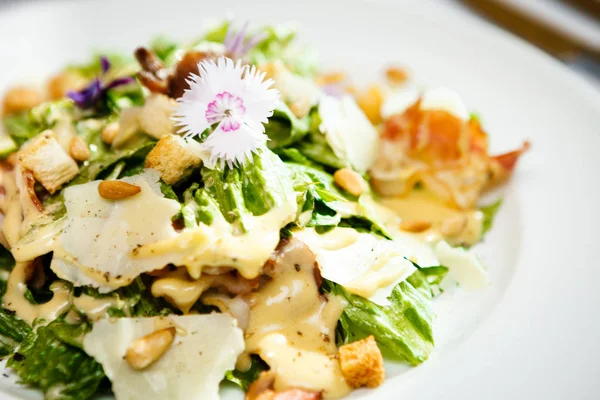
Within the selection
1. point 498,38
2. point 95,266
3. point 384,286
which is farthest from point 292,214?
point 498,38

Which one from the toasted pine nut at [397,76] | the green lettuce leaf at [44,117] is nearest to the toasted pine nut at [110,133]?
the green lettuce leaf at [44,117]

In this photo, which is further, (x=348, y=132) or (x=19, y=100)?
(x=19, y=100)

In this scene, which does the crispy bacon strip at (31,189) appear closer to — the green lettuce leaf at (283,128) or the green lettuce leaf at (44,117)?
the green lettuce leaf at (44,117)

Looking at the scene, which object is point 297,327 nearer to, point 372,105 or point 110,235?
point 110,235

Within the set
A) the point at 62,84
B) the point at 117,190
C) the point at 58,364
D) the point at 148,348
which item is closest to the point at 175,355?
the point at 148,348

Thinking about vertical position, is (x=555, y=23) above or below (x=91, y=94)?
above

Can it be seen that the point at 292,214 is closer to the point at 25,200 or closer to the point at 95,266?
the point at 95,266

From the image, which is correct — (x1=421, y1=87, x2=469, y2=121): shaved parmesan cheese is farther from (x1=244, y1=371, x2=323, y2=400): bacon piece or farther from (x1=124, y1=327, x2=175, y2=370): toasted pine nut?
(x1=124, y1=327, x2=175, y2=370): toasted pine nut
